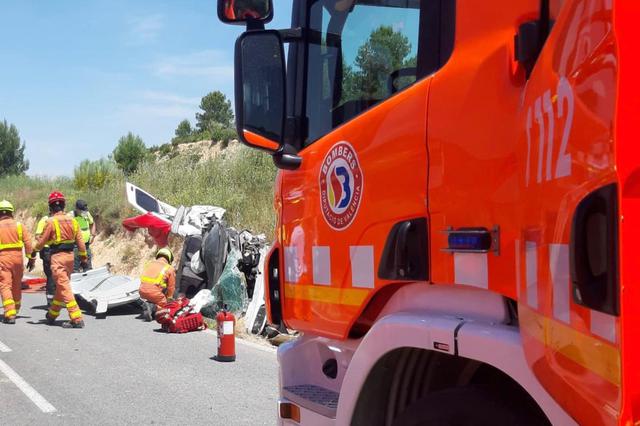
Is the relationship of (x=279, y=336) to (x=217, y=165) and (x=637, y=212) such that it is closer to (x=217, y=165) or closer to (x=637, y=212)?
(x=637, y=212)

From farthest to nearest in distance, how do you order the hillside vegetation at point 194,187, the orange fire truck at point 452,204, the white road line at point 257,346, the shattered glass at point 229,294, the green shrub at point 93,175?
1. the green shrub at point 93,175
2. the hillside vegetation at point 194,187
3. the shattered glass at point 229,294
4. the white road line at point 257,346
5. the orange fire truck at point 452,204

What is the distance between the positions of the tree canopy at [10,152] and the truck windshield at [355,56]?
2334 inches

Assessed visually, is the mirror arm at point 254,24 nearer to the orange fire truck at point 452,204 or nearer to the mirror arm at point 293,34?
the orange fire truck at point 452,204

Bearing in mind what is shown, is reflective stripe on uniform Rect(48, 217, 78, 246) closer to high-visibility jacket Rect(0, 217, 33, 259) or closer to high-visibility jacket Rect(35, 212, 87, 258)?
high-visibility jacket Rect(35, 212, 87, 258)

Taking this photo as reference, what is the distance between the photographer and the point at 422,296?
225cm

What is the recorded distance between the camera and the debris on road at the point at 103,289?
11.2 m

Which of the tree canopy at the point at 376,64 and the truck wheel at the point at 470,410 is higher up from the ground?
the tree canopy at the point at 376,64

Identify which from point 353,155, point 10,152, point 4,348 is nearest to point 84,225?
point 4,348

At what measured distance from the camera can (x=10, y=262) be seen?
34.2ft

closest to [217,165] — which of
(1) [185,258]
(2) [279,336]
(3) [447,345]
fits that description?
(1) [185,258]

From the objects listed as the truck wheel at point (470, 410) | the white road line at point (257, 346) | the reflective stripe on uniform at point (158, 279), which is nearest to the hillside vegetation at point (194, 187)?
the reflective stripe on uniform at point (158, 279)

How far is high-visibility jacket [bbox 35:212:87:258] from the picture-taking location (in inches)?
401

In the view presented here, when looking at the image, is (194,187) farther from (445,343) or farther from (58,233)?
(445,343)

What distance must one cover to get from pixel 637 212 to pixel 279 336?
815 centimetres
